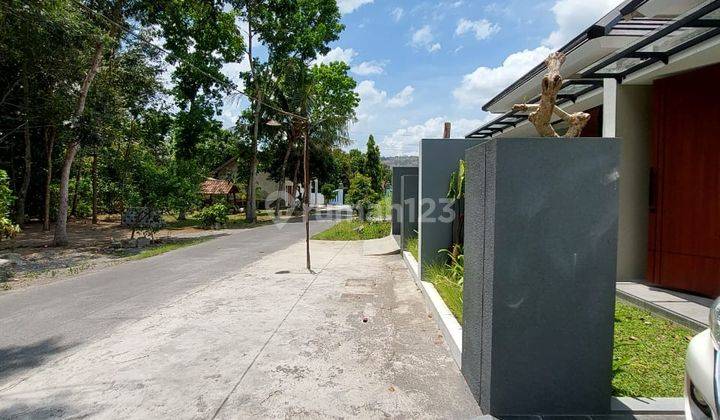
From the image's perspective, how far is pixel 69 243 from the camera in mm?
13836

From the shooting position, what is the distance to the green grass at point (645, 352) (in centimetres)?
282

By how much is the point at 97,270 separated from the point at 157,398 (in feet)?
24.7

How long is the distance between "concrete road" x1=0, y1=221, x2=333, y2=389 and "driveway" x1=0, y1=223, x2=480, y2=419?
2.2 inches

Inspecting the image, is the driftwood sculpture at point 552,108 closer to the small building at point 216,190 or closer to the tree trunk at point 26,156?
the tree trunk at point 26,156

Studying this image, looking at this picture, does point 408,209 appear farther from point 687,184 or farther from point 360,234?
point 360,234

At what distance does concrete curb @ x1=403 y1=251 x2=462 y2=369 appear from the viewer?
3564 mm

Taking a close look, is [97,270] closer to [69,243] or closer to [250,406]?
[69,243]

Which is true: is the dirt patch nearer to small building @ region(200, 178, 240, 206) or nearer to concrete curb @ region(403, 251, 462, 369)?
concrete curb @ region(403, 251, 462, 369)

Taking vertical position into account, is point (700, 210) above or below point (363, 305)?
above

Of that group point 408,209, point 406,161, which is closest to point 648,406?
point 408,209

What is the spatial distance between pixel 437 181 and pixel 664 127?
305cm

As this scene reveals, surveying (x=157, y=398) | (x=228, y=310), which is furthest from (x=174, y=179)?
(x=157, y=398)

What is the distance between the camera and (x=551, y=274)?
8.08ft

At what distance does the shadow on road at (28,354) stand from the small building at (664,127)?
6.71m
